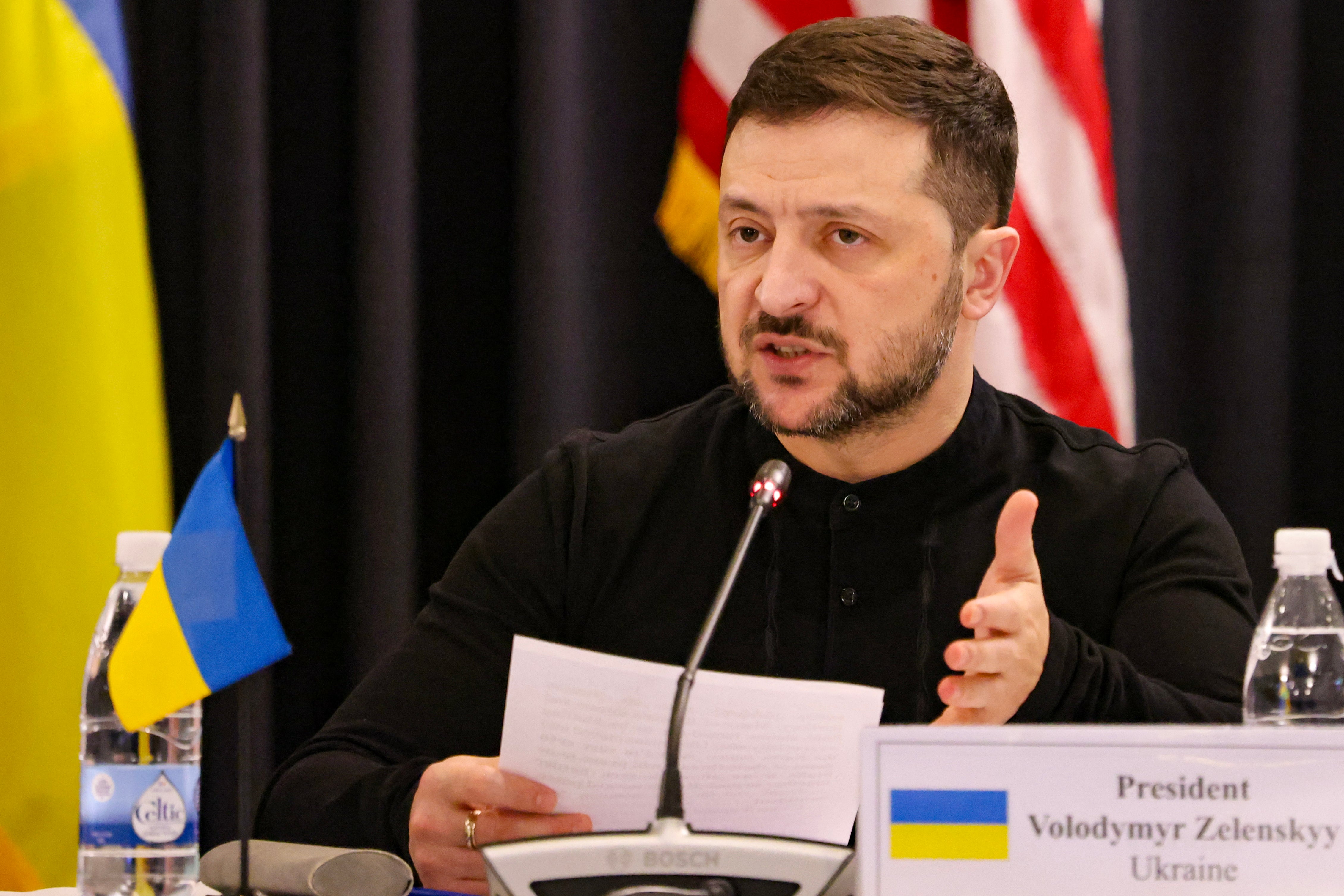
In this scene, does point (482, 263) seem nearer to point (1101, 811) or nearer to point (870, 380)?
point (870, 380)

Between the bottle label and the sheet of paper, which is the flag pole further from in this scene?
the sheet of paper

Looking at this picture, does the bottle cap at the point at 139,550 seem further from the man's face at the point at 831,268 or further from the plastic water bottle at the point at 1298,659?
the plastic water bottle at the point at 1298,659

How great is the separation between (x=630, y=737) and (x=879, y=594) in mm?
563

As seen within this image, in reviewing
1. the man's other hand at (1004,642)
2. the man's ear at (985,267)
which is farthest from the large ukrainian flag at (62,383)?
the man's other hand at (1004,642)

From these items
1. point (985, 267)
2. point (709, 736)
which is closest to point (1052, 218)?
point (985, 267)

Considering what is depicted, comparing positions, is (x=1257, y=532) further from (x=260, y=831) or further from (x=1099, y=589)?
(x=260, y=831)

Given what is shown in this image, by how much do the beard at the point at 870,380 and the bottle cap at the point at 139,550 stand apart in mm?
644

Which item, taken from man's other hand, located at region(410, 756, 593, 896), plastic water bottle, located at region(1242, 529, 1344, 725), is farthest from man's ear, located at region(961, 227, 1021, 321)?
man's other hand, located at region(410, 756, 593, 896)

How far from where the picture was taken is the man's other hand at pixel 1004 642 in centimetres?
98

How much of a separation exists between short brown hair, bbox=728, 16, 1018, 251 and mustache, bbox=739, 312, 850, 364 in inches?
7.6

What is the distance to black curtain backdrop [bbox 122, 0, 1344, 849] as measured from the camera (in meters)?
2.06

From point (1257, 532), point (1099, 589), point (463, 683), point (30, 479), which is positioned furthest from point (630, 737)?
point (1257, 532)

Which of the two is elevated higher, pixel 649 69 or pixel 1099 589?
pixel 649 69

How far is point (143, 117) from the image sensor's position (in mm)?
2070
